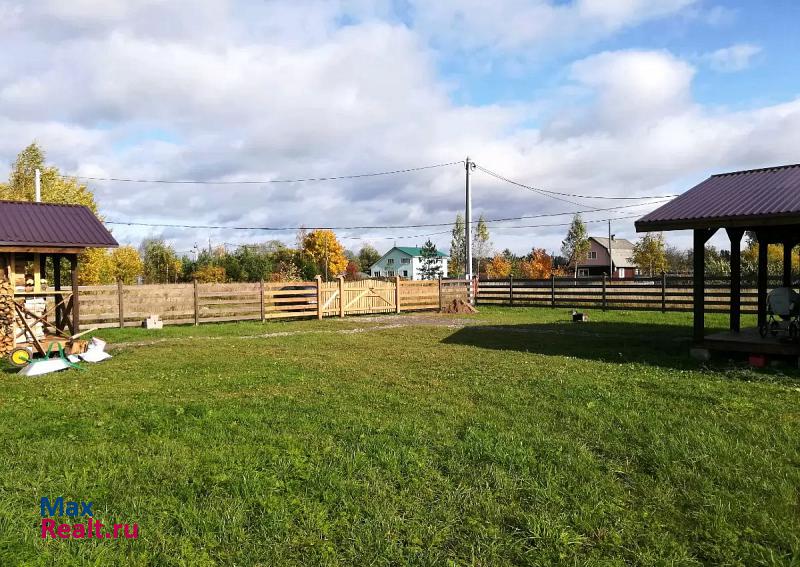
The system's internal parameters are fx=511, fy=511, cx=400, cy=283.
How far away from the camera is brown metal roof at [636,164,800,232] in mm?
8648

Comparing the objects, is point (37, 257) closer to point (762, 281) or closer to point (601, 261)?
point (762, 281)

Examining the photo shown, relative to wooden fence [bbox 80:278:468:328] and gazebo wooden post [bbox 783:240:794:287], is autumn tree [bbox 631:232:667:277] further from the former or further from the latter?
gazebo wooden post [bbox 783:240:794:287]

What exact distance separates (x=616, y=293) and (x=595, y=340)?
10.8 metres

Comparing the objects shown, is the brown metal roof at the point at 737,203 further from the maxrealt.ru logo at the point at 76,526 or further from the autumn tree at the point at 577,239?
the autumn tree at the point at 577,239

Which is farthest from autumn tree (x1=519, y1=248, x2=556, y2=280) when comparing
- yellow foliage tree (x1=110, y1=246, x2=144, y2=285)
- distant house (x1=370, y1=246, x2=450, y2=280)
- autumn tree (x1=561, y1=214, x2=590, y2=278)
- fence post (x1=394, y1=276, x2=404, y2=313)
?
yellow foliage tree (x1=110, y1=246, x2=144, y2=285)

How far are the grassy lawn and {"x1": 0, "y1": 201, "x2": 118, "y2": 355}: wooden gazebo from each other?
3.58 metres

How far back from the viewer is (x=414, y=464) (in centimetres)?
448

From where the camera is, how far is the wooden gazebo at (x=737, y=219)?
8.80 metres

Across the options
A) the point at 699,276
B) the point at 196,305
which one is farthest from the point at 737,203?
the point at 196,305

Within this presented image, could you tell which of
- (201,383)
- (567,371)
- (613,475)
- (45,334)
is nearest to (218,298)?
(45,334)

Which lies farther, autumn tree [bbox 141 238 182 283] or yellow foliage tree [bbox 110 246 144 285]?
autumn tree [bbox 141 238 182 283]

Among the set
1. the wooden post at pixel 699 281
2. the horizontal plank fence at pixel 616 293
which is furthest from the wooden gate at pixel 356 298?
the wooden post at pixel 699 281

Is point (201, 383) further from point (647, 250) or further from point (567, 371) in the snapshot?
point (647, 250)

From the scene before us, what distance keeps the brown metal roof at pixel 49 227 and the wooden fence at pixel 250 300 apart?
2731 millimetres
